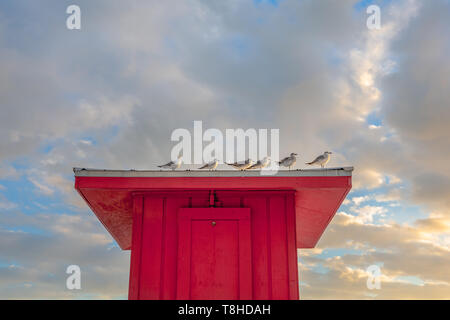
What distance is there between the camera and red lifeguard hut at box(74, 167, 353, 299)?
9164mm

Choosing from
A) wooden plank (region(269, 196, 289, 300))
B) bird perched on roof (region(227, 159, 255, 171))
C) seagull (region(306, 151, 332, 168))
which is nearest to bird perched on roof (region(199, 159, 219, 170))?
bird perched on roof (region(227, 159, 255, 171))

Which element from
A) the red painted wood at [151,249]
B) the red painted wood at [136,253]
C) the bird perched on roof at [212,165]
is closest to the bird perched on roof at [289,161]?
the bird perched on roof at [212,165]

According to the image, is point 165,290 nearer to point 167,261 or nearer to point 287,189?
point 167,261

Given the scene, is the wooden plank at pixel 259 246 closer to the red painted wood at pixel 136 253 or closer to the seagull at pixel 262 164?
the seagull at pixel 262 164

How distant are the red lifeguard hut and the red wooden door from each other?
0.02 metres

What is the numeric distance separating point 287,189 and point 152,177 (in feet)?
9.14

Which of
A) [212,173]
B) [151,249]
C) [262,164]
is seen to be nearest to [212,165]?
[212,173]

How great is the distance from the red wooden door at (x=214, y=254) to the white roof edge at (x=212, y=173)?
0.77 meters

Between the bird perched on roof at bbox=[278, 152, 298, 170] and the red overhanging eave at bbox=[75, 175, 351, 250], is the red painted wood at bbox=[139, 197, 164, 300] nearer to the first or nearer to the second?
the red overhanging eave at bbox=[75, 175, 351, 250]

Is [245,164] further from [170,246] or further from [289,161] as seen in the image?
[170,246]
